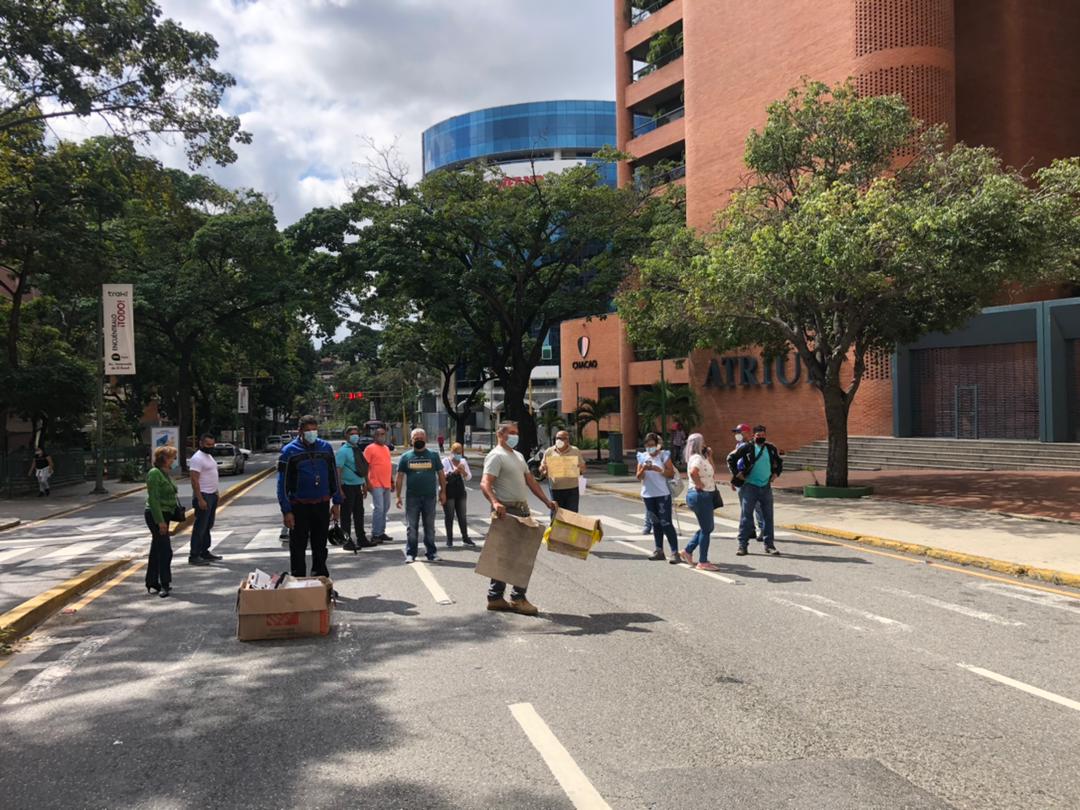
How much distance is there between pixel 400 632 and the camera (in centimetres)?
704

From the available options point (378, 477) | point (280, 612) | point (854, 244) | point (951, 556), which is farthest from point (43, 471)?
point (951, 556)

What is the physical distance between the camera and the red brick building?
26.1m

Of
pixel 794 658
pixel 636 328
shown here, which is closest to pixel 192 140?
pixel 636 328

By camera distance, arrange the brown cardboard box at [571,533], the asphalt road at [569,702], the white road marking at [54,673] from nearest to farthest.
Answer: the asphalt road at [569,702] → the white road marking at [54,673] → the brown cardboard box at [571,533]

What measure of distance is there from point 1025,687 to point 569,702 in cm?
313

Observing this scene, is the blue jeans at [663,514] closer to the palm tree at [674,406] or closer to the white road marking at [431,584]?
the white road marking at [431,584]

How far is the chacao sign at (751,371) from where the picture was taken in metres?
30.4

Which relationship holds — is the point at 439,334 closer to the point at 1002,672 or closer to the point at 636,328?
the point at 636,328

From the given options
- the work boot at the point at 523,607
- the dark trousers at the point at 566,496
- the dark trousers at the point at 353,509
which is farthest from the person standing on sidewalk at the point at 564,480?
the dark trousers at the point at 353,509

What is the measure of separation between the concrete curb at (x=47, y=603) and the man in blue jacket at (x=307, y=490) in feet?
8.26

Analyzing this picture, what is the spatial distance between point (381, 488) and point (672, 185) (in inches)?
1146

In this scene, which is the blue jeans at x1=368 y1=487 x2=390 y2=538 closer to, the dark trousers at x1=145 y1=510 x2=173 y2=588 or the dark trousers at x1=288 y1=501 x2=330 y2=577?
the dark trousers at x1=145 y1=510 x2=173 y2=588

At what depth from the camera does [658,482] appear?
405 inches

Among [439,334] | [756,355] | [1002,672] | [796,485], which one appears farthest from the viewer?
[439,334]
